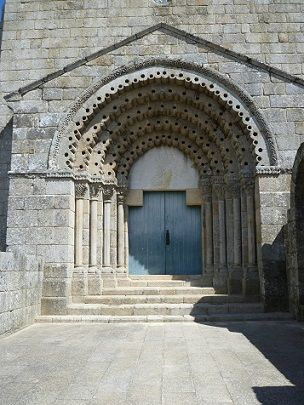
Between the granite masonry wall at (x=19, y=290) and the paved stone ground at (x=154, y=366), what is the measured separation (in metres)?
0.25

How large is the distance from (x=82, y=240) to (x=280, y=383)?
17.4ft

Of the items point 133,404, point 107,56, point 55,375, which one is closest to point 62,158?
point 107,56

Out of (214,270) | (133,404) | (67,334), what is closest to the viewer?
(133,404)

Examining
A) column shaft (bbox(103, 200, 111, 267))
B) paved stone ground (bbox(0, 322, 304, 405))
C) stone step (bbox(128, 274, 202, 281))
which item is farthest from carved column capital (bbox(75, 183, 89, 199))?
paved stone ground (bbox(0, 322, 304, 405))

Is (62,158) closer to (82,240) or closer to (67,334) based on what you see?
(82,240)

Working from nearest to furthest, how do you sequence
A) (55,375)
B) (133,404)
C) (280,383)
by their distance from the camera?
(133,404) → (280,383) → (55,375)

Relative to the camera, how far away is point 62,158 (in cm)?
790

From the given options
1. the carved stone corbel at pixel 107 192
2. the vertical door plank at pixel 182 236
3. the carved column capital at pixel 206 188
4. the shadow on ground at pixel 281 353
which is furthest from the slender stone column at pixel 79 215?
the shadow on ground at pixel 281 353

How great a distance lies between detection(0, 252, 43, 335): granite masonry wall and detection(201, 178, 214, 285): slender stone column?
330 cm

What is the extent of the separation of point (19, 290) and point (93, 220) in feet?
7.81

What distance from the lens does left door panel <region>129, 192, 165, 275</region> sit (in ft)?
29.4

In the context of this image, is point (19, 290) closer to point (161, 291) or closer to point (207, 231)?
point (161, 291)

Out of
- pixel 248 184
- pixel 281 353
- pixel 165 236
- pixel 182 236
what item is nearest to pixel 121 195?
pixel 165 236

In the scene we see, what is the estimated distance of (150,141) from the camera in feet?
29.8
